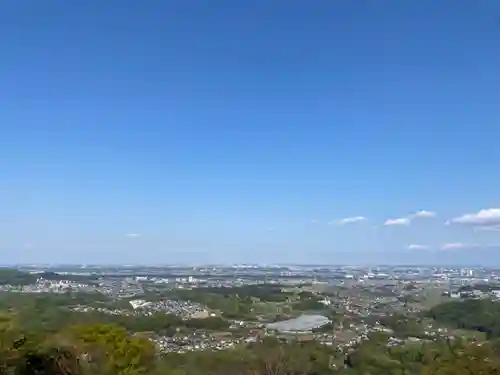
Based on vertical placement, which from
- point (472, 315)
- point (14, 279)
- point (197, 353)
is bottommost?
point (197, 353)

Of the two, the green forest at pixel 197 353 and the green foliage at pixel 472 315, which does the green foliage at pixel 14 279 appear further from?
the green foliage at pixel 472 315

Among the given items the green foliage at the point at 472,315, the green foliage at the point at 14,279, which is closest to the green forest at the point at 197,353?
the green foliage at the point at 472,315

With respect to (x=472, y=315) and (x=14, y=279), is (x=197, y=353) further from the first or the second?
(x=14, y=279)

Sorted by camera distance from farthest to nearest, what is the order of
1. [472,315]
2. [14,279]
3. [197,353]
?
[14,279] → [472,315] → [197,353]

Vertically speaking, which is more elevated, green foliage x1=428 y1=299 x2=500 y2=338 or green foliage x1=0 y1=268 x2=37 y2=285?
green foliage x1=0 y1=268 x2=37 y2=285

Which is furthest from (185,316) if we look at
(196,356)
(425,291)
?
(425,291)

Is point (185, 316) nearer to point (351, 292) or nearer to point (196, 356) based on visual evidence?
point (196, 356)

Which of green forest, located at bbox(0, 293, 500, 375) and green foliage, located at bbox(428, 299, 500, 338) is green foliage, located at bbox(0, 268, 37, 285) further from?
green foliage, located at bbox(428, 299, 500, 338)

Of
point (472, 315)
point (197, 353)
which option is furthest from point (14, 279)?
point (472, 315)

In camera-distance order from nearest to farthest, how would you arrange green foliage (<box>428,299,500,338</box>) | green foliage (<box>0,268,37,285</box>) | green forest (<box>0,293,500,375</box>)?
green forest (<box>0,293,500,375</box>) → green foliage (<box>428,299,500,338</box>) → green foliage (<box>0,268,37,285</box>)

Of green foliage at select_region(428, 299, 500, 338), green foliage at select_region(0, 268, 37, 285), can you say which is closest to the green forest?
green foliage at select_region(428, 299, 500, 338)

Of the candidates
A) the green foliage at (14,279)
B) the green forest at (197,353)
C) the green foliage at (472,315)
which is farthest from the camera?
the green foliage at (14,279)

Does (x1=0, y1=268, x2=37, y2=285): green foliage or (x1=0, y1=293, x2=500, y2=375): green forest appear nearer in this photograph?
(x1=0, y1=293, x2=500, y2=375): green forest
